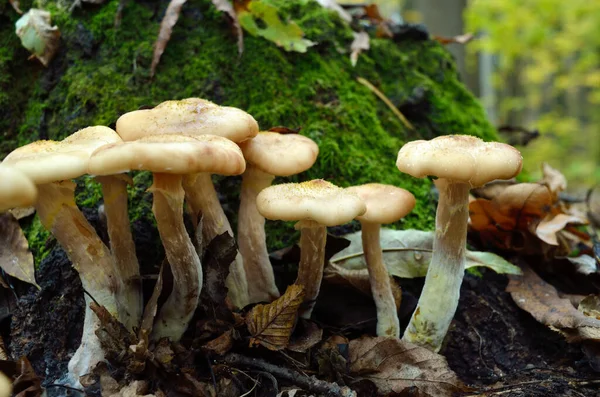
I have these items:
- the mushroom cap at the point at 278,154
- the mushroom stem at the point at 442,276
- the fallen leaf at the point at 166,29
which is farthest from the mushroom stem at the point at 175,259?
the fallen leaf at the point at 166,29

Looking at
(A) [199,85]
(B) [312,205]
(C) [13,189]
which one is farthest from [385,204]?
(A) [199,85]

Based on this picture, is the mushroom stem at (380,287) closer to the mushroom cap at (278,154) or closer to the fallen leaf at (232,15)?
the mushroom cap at (278,154)

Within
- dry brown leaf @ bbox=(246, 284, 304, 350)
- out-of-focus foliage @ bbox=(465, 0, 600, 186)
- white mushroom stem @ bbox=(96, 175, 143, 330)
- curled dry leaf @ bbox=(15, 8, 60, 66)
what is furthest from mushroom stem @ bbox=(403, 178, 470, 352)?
out-of-focus foliage @ bbox=(465, 0, 600, 186)

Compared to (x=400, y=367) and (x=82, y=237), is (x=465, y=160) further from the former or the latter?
(x=82, y=237)

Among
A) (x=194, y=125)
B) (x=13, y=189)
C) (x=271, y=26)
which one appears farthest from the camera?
(x=271, y=26)

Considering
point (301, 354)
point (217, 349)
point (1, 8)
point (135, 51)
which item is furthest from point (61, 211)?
point (1, 8)

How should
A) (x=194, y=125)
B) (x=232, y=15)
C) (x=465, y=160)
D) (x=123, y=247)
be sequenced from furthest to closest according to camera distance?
(x=232, y=15) → (x=123, y=247) → (x=194, y=125) → (x=465, y=160)

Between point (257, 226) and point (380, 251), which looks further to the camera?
point (257, 226)
